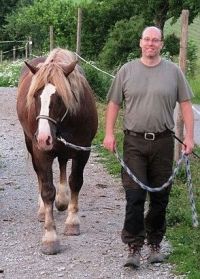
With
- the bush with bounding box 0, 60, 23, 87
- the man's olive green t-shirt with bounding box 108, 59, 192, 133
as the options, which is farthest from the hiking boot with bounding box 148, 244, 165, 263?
the bush with bounding box 0, 60, 23, 87

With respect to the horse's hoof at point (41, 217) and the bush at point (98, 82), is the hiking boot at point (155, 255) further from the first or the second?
the bush at point (98, 82)

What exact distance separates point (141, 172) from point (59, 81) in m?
1.02

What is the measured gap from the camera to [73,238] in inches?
223

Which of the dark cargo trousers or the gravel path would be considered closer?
the dark cargo trousers

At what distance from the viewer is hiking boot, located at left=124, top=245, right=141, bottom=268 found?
4793mm

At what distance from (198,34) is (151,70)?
25.9 m

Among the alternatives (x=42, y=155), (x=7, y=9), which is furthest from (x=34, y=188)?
(x=7, y=9)

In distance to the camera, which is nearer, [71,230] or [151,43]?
[151,43]

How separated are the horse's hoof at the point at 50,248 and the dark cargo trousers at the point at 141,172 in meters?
0.72

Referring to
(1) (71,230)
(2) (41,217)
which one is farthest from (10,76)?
(1) (71,230)

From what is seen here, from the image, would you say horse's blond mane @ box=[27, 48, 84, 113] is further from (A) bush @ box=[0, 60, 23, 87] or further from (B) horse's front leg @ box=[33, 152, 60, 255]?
(A) bush @ box=[0, 60, 23, 87]

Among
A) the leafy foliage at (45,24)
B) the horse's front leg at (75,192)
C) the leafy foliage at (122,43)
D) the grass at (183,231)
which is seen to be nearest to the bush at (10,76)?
the leafy foliage at (122,43)

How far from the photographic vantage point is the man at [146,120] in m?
4.61

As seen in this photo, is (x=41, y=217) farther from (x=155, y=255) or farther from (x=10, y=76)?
(x=10, y=76)
